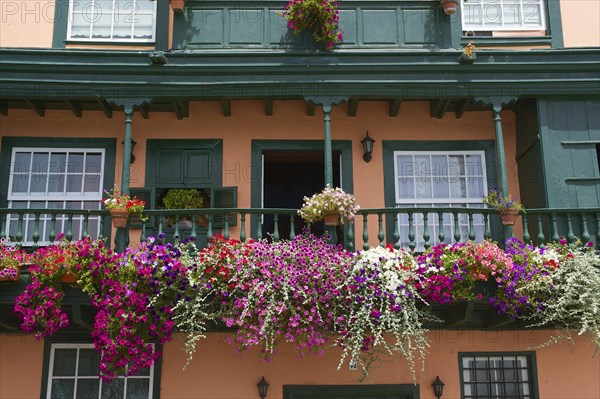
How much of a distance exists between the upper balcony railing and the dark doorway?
2.36 m

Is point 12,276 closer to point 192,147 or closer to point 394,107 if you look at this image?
point 192,147

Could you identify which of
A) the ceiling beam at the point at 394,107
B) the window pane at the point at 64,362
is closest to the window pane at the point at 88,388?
the window pane at the point at 64,362

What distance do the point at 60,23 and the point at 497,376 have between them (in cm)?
877

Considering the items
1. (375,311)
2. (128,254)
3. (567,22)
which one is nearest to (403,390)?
(375,311)

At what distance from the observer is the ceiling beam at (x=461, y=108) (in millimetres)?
10695

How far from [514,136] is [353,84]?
3016 millimetres

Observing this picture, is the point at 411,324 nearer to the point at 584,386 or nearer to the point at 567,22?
the point at 584,386

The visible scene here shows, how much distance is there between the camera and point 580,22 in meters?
10.9

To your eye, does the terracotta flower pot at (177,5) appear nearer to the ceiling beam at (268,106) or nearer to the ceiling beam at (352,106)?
the ceiling beam at (268,106)

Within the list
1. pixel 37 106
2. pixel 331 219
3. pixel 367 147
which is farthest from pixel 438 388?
pixel 37 106

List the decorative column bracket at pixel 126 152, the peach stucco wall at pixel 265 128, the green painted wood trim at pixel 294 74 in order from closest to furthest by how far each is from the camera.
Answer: the decorative column bracket at pixel 126 152 < the green painted wood trim at pixel 294 74 < the peach stucco wall at pixel 265 128

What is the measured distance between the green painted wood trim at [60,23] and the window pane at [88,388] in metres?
5.25

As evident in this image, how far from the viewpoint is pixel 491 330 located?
991cm

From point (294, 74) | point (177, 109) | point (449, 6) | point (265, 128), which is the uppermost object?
point (449, 6)
